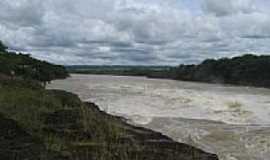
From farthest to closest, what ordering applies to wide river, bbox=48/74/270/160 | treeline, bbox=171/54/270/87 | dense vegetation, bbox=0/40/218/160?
1. treeline, bbox=171/54/270/87
2. wide river, bbox=48/74/270/160
3. dense vegetation, bbox=0/40/218/160

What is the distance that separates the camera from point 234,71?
9581 cm

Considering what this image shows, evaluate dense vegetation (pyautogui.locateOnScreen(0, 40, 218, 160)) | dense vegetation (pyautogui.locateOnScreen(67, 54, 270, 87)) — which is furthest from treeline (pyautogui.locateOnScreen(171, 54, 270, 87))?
dense vegetation (pyautogui.locateOnScreen(0, 40, 218, 160))

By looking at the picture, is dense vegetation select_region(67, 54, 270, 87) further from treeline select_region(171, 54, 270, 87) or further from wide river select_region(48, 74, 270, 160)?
wide river select_region(48, 74, 270, 160)

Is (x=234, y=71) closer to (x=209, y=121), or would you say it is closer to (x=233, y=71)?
(x=233, y=71)

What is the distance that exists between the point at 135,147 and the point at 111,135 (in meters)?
2.29

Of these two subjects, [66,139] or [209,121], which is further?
[209,121]

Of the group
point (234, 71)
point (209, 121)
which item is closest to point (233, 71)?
point (234, 71)

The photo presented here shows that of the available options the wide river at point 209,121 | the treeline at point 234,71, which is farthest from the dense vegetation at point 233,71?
the wide river at point 209,121

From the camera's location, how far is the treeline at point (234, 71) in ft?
289

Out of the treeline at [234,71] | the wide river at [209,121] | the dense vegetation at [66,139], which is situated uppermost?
the treeline at [234,71]

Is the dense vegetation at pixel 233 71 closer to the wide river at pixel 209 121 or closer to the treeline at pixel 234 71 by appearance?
the treeline at pixel 234 71

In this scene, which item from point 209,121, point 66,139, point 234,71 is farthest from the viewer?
point 234,71

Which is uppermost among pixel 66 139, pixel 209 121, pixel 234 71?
pixel 234 71

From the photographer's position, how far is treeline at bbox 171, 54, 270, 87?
87938 millimetres
